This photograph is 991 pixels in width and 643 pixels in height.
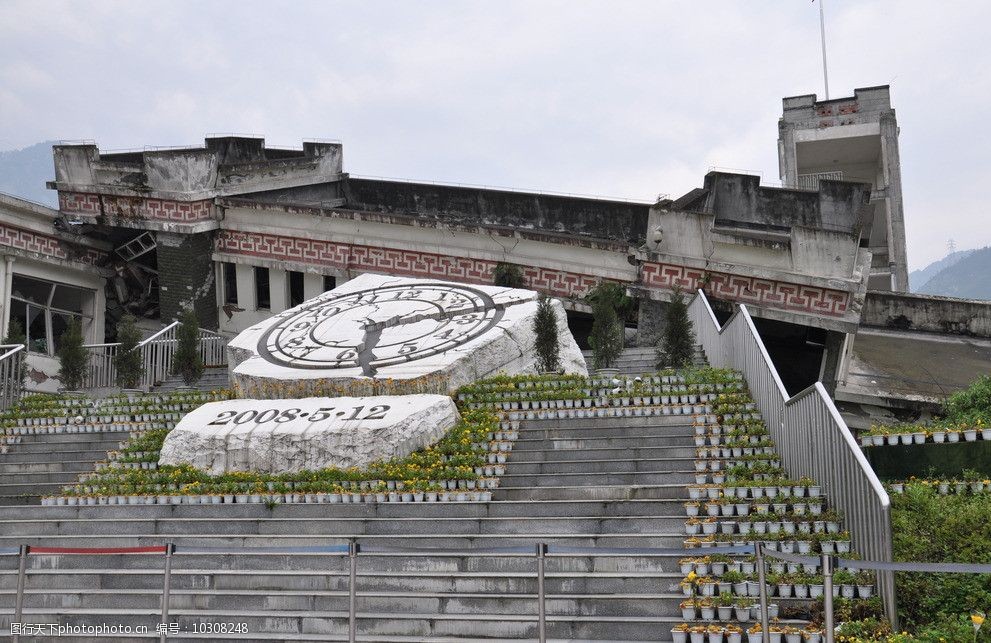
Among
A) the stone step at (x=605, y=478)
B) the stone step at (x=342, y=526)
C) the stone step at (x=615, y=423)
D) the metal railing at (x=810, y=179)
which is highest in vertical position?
the metal railing at (x=810, y=179)

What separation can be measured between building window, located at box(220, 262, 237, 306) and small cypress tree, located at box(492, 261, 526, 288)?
6.42 meters

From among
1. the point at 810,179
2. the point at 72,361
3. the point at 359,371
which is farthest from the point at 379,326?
the point at 810,179

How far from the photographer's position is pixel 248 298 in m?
22.6

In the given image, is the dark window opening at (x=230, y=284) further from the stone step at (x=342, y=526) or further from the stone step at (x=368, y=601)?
the stone step at (x=368, y=601)

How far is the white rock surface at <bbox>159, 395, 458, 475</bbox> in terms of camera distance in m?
13.0

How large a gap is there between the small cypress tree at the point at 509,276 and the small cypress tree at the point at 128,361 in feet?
21.8

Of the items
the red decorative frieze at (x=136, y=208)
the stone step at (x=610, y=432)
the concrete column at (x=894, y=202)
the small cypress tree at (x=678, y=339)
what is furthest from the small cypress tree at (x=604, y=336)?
the concrete column at (x=894, y=202)

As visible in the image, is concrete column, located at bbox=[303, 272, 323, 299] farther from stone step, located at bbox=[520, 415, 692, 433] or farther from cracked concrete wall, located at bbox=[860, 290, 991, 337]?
cracked concrete wall, located at bbox=[860, 290, 991, 337]

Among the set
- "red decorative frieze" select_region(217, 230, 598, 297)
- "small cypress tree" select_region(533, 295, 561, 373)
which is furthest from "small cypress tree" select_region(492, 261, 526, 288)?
"small cypress tree" select_region(533, 295, 561, 373)

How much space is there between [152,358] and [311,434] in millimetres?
7851

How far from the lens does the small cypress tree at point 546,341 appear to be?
15734 mm

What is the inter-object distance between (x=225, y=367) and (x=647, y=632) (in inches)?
548

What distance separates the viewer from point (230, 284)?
2302 cm

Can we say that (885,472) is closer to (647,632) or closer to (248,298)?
(647,632)
